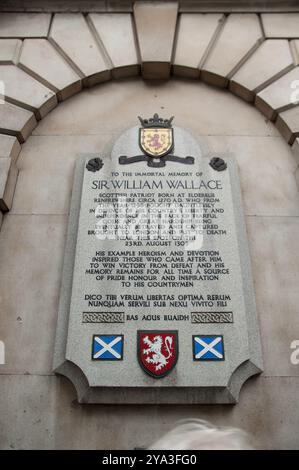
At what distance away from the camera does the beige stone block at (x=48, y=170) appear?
18.5ft

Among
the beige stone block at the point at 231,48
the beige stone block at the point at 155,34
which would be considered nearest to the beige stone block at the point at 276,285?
the beige stone block at the point at 231,48

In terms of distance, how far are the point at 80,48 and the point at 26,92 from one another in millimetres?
1295

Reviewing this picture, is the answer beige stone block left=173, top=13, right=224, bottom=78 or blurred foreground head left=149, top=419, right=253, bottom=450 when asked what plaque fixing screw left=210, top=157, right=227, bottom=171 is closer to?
beige stone block left=173, top=13, right=224, bottom=78

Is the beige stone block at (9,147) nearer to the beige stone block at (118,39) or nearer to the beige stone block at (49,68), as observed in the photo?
the beige stone block at (49,68)

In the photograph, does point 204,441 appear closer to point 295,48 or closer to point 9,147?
point 9,147

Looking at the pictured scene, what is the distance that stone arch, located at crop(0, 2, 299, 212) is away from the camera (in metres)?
6.38

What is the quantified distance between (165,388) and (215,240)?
6.07 ft

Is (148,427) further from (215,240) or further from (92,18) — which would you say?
(92,18)

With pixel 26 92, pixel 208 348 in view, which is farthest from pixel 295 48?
pixel 208 348

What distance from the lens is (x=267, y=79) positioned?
653cm

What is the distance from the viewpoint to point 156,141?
589 cm

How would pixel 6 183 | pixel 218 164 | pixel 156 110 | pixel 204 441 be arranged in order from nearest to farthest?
pixel 204 441 → pixel 6 183 → pixel 218 164 → pixel 156 110

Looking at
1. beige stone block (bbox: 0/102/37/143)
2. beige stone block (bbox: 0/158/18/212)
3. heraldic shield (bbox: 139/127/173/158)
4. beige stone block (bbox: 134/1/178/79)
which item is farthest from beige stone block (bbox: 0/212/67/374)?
beige stone block (bbox: 134/1/178/79)

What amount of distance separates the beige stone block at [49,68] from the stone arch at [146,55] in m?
0.02
